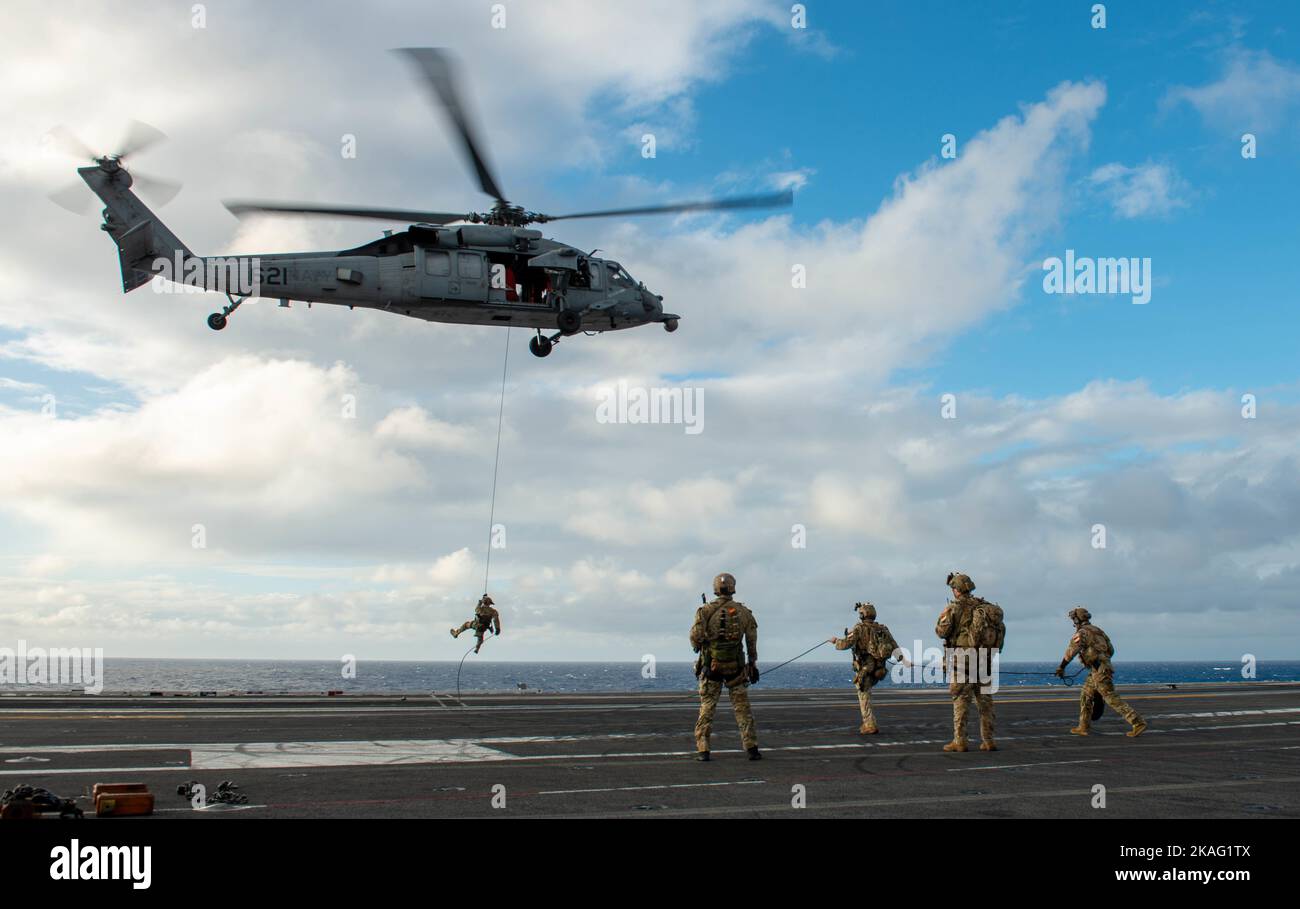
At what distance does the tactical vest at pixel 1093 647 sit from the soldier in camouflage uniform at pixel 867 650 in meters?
3.21

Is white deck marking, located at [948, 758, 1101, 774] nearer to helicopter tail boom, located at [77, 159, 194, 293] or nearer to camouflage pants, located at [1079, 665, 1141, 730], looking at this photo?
camouflage pants, located at [1079, 665, 1141, 730]

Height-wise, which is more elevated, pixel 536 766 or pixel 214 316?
pixel 214 316

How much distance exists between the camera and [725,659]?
13008 mm

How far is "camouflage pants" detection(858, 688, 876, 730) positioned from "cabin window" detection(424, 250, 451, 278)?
12801mm

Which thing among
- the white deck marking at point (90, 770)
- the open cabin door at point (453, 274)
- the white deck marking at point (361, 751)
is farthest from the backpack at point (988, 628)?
the open cabin door at point (453, 274)

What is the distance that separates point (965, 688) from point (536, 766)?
6546mm

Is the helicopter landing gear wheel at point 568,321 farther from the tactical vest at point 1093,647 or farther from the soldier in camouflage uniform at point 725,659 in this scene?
the tactical vest at point 1093,647

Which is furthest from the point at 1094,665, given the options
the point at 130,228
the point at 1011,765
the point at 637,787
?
the point at 130,228

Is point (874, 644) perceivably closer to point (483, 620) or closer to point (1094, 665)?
point (1094, 665)
